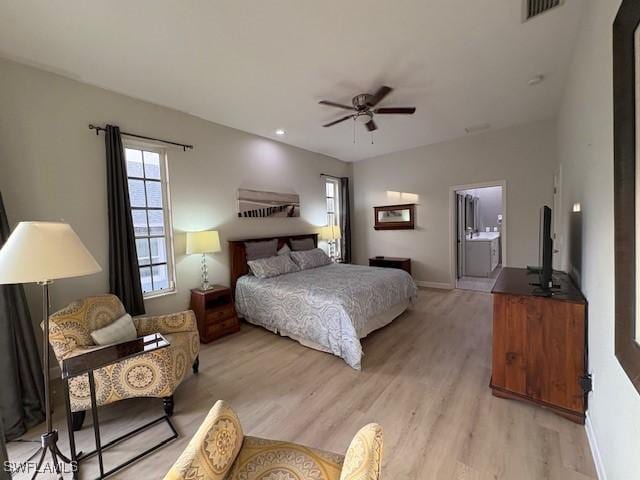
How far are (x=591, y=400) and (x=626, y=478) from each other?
80 cm

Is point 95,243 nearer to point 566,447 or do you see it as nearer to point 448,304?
point 566,447

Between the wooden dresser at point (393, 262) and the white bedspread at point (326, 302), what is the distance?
5.58 ft

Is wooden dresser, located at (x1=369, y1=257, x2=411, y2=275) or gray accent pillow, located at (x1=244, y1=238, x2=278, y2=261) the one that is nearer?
gray accent pillow, located at (x1=244, y1=238, x2=278, y2=261)

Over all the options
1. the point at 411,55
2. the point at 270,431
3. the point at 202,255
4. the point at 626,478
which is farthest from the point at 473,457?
the point at 202,255

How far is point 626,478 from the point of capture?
1091 millimetres

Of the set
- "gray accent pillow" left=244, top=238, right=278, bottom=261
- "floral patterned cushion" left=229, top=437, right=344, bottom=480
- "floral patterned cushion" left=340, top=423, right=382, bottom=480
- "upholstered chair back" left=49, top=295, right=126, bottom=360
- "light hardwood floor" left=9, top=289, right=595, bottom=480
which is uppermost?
"gray accent pillow" left=244, top=238, right=278, bottom=261

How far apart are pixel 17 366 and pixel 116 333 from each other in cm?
71

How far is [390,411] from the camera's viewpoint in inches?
80.2

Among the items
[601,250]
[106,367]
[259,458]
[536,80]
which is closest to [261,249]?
[106,367]

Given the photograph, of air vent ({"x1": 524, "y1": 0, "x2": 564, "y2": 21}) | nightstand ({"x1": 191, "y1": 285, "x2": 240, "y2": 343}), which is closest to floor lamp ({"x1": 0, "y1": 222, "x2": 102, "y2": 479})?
nightstand ({"x1": 191, "y1": 285, "x2": 240, "y2": 343})

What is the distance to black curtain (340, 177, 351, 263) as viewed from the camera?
6277mm

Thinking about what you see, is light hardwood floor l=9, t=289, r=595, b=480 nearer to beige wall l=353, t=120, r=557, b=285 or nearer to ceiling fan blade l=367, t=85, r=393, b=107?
beige wall l=353, t=120, r=557, b=285

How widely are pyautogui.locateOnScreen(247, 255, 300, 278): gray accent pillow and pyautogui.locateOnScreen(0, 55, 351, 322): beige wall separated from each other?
1.57 ft

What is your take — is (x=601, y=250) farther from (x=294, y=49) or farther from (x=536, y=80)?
(x=294, y=49)
